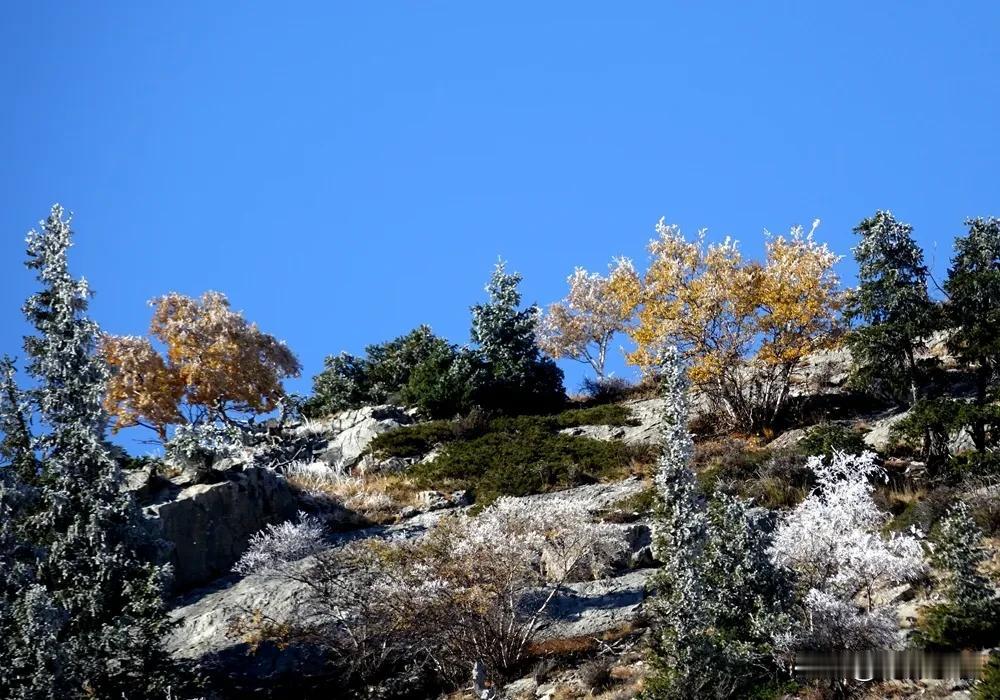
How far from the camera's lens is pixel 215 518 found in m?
25.5

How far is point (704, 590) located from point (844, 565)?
226 cm

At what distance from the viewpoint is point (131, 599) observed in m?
19.9

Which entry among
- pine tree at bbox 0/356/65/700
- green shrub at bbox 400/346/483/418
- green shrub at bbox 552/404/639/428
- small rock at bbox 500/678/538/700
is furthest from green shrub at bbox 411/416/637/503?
pine tree at bbox 0/356/65/700

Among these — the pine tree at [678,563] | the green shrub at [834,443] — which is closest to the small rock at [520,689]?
the pine tree at [678,563]

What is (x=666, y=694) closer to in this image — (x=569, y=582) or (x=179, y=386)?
(x=569, y=582)

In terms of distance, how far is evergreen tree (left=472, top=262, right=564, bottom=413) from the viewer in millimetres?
38500

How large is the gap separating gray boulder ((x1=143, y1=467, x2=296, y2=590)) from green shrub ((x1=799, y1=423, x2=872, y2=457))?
12.0 meters

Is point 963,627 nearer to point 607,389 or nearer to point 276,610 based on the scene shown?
point 276,610

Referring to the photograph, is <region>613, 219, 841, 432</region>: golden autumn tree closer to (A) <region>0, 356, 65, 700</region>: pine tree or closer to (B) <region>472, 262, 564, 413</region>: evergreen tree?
(B) <region>472, 262, 564, 413</region>: evergreen tree

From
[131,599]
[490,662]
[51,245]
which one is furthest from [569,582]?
[51,245]

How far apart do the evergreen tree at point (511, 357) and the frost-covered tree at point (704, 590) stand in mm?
21021

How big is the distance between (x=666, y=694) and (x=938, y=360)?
19688mm

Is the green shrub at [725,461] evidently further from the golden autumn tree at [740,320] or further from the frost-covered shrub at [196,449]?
the frost-covered shrub at [196,449]

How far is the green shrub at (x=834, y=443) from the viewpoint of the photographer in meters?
24.0
